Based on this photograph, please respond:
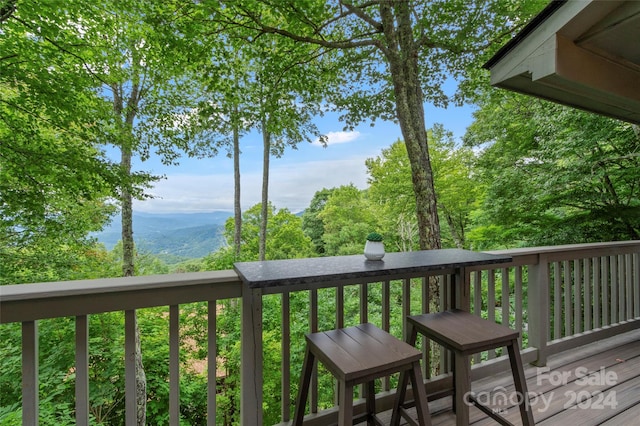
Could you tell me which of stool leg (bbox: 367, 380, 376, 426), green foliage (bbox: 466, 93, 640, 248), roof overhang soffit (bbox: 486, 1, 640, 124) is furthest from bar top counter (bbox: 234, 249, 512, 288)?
green foliage (bbox: 466, 93, 640, 248)

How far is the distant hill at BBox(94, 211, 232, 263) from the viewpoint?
12359 millimetres

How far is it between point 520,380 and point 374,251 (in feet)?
3.23

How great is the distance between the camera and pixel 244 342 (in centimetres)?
143

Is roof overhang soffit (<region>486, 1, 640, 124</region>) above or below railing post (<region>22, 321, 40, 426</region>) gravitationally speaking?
above

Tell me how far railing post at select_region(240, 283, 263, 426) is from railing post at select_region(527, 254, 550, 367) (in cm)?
230

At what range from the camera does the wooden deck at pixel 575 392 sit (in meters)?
1.74

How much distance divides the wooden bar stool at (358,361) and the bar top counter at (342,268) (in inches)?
11.4

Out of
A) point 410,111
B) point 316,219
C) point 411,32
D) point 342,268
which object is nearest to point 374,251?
point 342,268

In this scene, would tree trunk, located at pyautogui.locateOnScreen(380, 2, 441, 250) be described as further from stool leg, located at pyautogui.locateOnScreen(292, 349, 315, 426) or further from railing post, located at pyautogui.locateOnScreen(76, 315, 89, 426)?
railing post, located at pyautogui.locateOnScreen(76, 315, 89, 426)

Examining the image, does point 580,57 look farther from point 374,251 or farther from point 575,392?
point 575,392

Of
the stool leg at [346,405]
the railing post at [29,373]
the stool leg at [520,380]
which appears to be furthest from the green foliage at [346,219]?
the railing post at [29,373]

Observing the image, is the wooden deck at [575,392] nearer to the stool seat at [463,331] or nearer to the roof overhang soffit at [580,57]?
the stool seat at [463,331]

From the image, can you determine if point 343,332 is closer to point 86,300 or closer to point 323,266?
point 323,266

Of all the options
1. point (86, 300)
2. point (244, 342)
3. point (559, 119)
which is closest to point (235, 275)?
point (244, 342)
